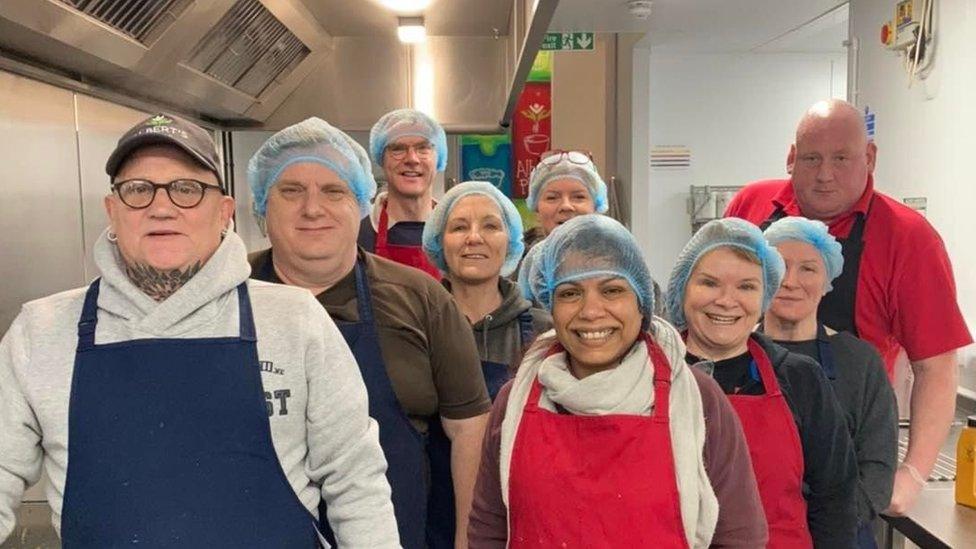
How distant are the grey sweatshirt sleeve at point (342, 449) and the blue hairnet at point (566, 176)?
3.73 feet

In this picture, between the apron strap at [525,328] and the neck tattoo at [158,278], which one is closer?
the neck tattoo at [158,278]

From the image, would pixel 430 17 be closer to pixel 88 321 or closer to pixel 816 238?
pixel 816 238

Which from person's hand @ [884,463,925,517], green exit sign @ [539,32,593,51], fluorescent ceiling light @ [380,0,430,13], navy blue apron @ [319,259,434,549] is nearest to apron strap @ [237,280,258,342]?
navy blue apron @ [319,259,434,549]

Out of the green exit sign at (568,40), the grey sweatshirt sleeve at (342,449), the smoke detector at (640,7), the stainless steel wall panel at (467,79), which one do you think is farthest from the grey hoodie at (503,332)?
the green exit sign at (568,40)

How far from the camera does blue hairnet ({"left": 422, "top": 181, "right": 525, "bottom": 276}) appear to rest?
1.69 m

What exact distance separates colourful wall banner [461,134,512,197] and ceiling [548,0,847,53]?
126cm

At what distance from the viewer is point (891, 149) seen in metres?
2.55

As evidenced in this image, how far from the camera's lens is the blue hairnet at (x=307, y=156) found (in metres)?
1.25

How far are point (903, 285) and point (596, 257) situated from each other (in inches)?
32.3

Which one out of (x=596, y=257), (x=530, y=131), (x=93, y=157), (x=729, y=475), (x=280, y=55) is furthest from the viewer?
(x=530, y=131)

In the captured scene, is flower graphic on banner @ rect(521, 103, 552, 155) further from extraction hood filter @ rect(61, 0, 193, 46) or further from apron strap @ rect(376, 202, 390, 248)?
extraction hood filter @ rect(61, 0, 193, 46)

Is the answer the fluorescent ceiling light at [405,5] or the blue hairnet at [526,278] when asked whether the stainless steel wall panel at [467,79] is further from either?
the blue hairnet at [526,278]

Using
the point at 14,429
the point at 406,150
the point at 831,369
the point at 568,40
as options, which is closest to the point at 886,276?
the point at 831,369

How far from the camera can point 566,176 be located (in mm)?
2000
